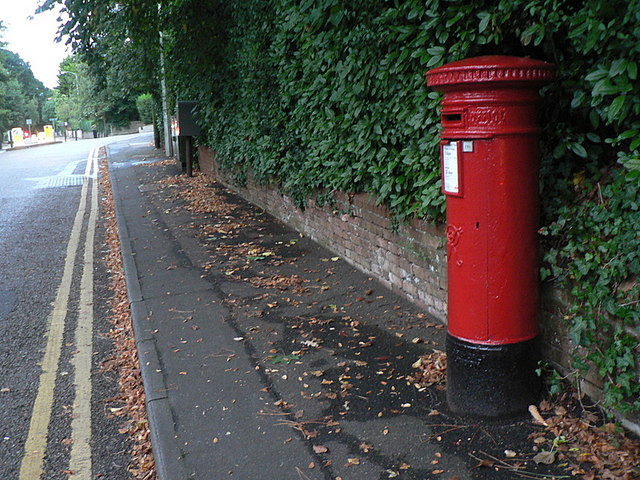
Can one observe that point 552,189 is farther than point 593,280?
Yes

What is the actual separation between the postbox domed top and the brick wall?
6.19 feet

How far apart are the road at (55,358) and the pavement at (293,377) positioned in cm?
36

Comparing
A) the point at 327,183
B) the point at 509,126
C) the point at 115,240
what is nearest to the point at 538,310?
the point at 509,126

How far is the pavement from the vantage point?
3461mm

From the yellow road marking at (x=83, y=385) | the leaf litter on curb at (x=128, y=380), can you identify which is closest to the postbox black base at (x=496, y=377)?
the leaf litter on curb at (x=128, y=380)

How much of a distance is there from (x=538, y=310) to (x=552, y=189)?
715 millimetres

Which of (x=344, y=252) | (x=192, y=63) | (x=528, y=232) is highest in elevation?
(x=192, y=63)

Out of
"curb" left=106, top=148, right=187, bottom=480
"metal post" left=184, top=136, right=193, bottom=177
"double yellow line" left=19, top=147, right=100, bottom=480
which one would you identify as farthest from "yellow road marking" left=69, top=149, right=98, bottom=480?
"metal post" left=184, top=136, right=193, bottom=177

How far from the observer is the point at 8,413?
178 inches

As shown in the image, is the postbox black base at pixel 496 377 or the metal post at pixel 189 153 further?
the metal post at pixel 189 153

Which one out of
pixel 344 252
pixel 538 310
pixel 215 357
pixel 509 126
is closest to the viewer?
pixel 509 126

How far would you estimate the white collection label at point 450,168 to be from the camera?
362 cm

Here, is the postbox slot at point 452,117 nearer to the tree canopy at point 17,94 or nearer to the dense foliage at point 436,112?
the dense foliage at point 436,112

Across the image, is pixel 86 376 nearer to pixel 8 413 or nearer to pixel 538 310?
pixel 8 413
